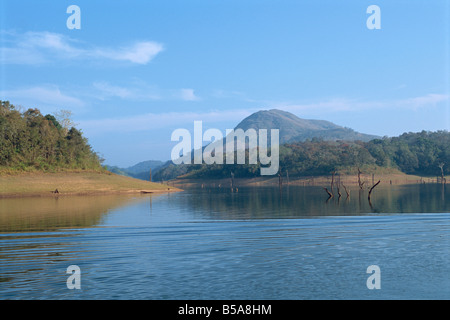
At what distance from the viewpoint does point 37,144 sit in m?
73.2

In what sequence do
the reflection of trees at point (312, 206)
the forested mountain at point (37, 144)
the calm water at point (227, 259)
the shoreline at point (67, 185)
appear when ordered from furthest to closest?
1. the forested mountain at point (37, 144)
2. the shoreline at point (67, 185)
3. the reflection of trees at point (312, 206)
4. the calm water at point (227, 259)

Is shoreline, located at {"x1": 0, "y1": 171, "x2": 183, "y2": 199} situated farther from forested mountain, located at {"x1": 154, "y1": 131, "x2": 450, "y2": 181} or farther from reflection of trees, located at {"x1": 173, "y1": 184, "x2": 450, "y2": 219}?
forested mountain, located at {"x1": 154, "y1": 131, "x2": 450, "y2": 181}

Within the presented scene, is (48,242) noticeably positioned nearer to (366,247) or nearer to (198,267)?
(198,267)

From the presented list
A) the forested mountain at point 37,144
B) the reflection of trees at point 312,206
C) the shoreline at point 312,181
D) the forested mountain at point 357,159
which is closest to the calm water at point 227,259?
the reflection of trees at point 312,206

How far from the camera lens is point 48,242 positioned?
18.7m

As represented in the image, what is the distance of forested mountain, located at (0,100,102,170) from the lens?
227 ft

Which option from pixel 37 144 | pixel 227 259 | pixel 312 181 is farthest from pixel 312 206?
pixel 312 181

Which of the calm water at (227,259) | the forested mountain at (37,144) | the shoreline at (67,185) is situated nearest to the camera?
the calm water at (227,259)

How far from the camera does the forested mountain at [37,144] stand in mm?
69250

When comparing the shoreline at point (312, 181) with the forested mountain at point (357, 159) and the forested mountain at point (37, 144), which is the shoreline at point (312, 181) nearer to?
the forested mountain at point (357, 159)

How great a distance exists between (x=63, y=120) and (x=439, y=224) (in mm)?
78685

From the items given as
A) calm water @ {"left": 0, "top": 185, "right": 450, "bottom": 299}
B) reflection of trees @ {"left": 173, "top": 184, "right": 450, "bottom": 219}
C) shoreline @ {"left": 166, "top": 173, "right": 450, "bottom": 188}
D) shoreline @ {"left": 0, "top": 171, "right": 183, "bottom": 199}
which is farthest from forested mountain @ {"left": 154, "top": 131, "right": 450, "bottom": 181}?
calm water @ {"left": 0, "top": 185, "right": 450, "bottom": 299}

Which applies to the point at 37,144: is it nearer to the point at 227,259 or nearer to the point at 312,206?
the point at 312,206
